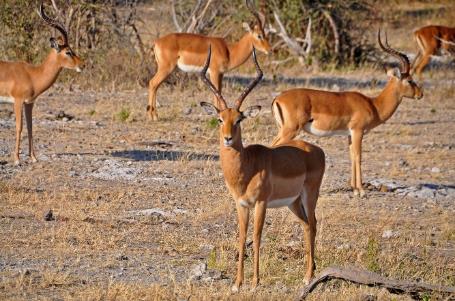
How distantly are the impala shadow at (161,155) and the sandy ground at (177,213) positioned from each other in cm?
2

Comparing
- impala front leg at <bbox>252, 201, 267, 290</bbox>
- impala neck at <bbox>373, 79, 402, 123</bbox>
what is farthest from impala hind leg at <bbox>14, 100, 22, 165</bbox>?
impala front leg at <bbox>252, 201, 267, 290</bbox>

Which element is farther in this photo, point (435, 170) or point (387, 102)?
point (435, 170)

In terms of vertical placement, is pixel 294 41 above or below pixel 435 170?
above

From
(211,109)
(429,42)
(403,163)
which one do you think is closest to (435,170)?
(403,163)

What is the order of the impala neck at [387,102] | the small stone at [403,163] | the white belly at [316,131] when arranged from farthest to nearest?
the small stone at [403,163]
the impala neck at [387,102]
the white belly at [316,131]

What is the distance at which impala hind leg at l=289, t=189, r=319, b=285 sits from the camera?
6.59 m

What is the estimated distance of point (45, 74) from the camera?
10656 mm

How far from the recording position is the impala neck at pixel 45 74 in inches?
416

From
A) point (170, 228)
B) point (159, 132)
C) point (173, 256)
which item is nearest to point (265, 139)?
point (159, 132)

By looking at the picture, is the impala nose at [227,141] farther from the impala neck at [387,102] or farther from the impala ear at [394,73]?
the impala ear at [394,73]

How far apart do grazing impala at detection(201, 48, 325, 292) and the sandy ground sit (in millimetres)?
350

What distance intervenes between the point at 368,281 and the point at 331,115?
4423 mm

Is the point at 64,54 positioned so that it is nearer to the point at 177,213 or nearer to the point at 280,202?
the point at 177,213

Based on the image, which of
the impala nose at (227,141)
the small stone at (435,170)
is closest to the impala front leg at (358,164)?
the small stone at (435,170)
